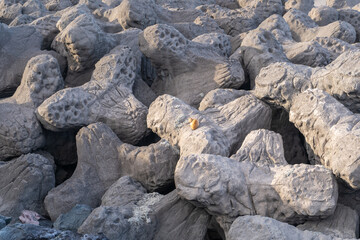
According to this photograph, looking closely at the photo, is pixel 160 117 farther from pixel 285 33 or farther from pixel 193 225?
pixel 285 33

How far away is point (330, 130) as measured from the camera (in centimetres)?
196

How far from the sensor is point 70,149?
2.59 metres

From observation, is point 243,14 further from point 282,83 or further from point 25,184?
point 25,184

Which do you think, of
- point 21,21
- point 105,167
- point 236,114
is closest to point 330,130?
point 236,114

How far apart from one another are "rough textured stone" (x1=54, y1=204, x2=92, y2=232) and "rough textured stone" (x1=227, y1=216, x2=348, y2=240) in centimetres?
62

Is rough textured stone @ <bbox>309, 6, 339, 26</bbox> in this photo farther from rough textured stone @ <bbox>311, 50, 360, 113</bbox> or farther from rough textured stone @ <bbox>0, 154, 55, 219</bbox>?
rough textured stone @ <bbox>0, 154, 55, 219</bbox>

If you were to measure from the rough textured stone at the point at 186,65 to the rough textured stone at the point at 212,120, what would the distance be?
0.23 meters

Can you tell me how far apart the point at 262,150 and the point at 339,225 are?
16.8 inches

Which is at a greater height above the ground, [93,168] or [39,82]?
[39,82]

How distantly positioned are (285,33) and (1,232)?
2.33m

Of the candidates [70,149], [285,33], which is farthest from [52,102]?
[285,33]

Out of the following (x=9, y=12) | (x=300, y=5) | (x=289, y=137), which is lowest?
(x=300, y=5)

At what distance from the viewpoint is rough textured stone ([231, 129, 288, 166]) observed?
2.01 m

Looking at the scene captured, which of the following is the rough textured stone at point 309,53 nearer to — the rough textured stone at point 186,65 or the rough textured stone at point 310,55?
the rough textured stone at point 310,55
